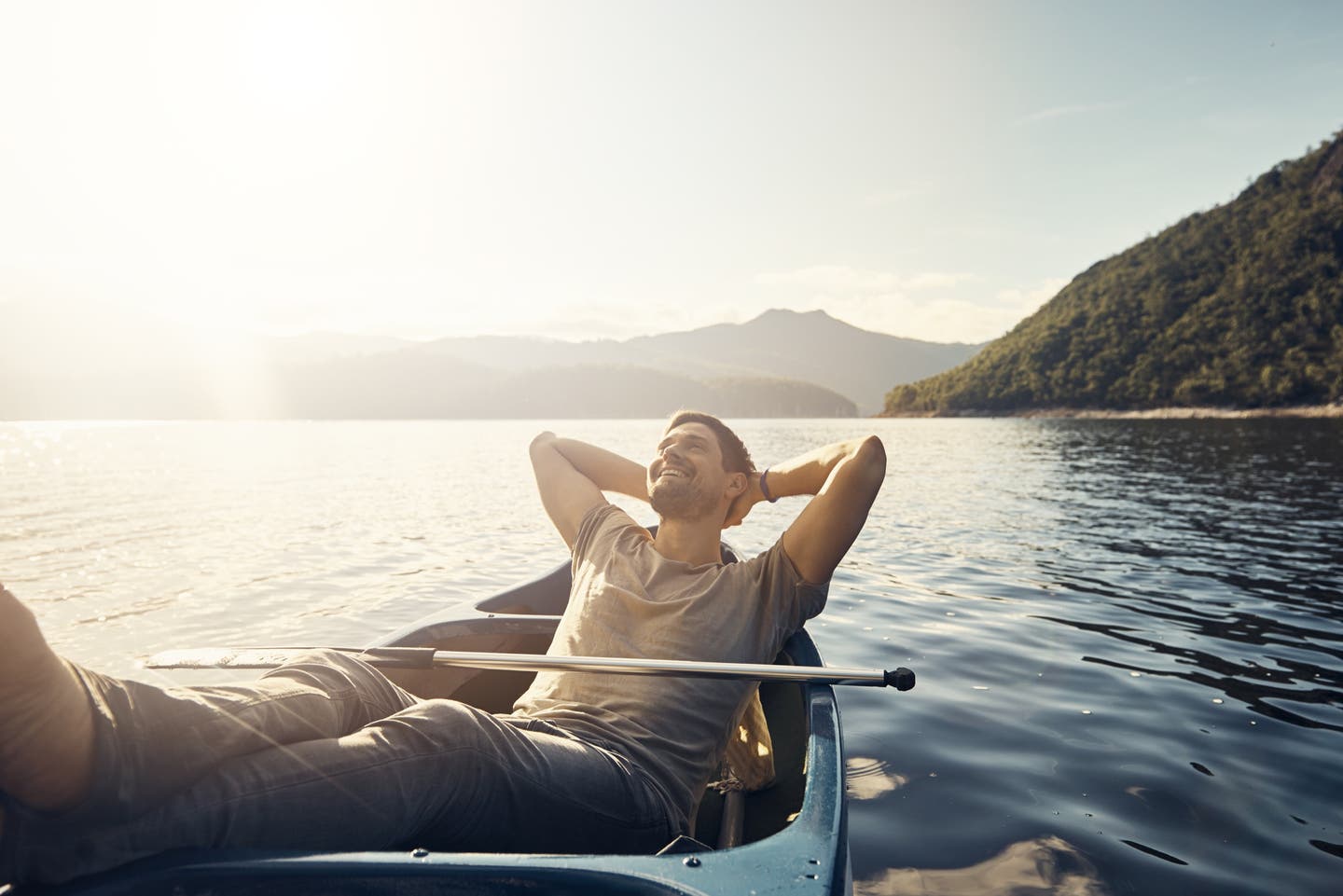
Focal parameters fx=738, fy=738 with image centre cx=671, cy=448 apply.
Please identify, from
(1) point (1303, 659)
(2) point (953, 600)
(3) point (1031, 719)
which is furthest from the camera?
(2) point (953, 600)

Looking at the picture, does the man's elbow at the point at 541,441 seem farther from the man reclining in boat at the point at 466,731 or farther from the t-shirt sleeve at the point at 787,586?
the t-shirt sleeve at the point at 787,586

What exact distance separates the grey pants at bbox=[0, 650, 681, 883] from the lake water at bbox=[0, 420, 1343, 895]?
189cm

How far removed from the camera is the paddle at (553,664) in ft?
8.80

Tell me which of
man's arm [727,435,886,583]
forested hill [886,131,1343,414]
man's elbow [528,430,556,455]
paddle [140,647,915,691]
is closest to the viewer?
paddle [140,647,915,691]

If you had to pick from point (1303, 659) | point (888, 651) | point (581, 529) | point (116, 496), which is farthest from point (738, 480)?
point (116, 496)

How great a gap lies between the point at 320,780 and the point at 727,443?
281 cm

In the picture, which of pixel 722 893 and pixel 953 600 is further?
pixel 953 600

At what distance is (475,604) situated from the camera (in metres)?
5.22

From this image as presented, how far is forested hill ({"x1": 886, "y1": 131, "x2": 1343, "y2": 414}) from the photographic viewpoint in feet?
285

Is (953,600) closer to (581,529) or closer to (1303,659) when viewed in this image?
(1303,659)

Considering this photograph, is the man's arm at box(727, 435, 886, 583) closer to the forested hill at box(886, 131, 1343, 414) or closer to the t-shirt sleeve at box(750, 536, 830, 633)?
the t-shirt sleeve at box(750, 536, 830, 633)

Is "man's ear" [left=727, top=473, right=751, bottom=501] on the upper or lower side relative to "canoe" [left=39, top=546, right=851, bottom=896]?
upper

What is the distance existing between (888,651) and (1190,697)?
98.5 inches

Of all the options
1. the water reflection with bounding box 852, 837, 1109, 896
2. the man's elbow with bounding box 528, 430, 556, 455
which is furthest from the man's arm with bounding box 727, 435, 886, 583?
the man's elbow with bounding box 528, 430, 556, 455
